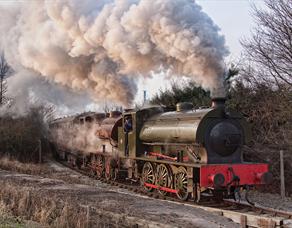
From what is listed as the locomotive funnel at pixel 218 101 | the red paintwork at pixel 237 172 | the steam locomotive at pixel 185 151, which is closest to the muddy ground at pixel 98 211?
the red paintwork at pixel 237 172

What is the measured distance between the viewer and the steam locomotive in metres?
10.9

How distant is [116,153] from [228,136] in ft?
19.7

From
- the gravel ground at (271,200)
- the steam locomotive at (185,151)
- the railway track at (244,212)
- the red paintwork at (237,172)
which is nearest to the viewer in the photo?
the railway track at (244,212)

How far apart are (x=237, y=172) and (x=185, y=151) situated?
5.22ft

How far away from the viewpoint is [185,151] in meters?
11.8

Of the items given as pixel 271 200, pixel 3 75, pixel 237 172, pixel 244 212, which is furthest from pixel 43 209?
pixel 3 75

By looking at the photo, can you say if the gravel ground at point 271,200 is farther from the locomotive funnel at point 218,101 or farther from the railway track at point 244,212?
the locomotive funnel at point 218,101

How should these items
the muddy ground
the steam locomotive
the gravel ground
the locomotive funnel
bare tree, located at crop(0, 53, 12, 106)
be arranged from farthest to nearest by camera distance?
bare tree, located at crop(0, 53, 12, 106) → the locomotive funnel → the gravel ground → the steam locomotive → the muddy ground

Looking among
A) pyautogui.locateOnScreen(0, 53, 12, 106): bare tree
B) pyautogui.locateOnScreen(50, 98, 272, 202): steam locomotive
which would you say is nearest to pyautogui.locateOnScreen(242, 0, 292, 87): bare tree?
pyautogui.locateOnScreen(50, 98, 272, 202): steam locomotive

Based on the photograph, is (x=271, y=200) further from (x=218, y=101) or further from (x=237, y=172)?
(x=218, y=101)

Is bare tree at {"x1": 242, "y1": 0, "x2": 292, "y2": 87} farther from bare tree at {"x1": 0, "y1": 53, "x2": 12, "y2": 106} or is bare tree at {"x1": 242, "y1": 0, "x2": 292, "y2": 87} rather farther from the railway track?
bare tree at {"x1": 0, "y1": 53, "x2": 12, "y2": 106}

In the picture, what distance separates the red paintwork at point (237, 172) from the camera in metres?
10.6

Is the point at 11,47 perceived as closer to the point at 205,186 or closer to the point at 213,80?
the point at 213,80

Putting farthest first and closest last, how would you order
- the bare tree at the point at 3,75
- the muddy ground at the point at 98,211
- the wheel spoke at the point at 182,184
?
the bare tree at the point at 3,75
the wheel spoke at the point at 182,184
the muddy ground at the point at 98,211
